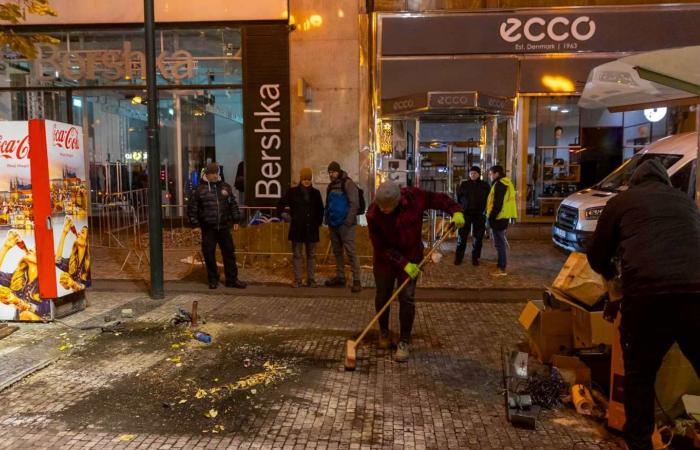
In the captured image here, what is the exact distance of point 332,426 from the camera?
4.00 m

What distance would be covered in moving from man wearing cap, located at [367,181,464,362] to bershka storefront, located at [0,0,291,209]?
7.75m

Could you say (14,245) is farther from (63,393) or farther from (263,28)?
(263,28)

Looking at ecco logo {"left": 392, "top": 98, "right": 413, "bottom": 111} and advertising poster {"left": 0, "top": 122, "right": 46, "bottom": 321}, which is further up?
ecco logo {"left": 392, "top": 98, "right": 413, "bottom": 111}

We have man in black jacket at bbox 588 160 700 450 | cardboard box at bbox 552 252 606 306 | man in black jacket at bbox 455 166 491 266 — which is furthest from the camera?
man in black jacket at bbox 455 166 491 266

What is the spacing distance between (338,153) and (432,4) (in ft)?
12.7

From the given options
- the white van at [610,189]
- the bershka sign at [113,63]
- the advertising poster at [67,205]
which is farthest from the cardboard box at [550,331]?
the bershka sign at [113,63]

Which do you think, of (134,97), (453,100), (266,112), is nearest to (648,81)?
(453,100)

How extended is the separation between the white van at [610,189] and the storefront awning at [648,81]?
59.7 inches

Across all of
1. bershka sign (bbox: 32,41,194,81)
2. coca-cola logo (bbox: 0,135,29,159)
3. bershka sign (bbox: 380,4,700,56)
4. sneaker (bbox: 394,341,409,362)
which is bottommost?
sneaker (bbox: 394,341,409,362)

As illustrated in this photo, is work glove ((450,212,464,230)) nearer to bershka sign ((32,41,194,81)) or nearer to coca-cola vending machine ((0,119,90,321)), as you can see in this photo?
coca-cola vending machine ((0,119,90,321))

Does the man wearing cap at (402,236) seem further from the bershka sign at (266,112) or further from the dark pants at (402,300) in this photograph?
the bershka sign at (266,112)

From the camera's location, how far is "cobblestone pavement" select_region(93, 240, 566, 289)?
8.62m

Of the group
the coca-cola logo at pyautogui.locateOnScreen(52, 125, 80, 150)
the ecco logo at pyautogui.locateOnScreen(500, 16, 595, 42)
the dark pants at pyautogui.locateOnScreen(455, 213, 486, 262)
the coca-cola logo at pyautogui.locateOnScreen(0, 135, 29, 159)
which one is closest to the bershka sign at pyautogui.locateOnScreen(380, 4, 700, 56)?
the ecco logo at pyautogui.locateOnScreen(500, 16, 595, 42)

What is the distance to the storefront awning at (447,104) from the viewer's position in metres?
11.8
